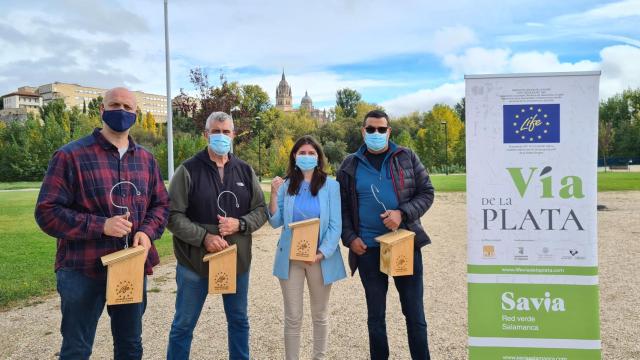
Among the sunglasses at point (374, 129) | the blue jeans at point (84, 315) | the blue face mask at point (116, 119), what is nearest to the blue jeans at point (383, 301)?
the sunglasses at point (374, 129)

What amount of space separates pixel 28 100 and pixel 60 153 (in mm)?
138532

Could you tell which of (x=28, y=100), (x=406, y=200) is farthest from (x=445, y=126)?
(x=28, y=100)

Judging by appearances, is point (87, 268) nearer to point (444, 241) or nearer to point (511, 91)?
point (511, 91)

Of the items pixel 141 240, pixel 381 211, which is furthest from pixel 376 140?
pixel 141 240

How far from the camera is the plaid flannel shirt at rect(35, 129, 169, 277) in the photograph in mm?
3143

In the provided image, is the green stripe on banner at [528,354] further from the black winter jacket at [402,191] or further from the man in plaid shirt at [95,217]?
the man in plaid shirt at [95,217]

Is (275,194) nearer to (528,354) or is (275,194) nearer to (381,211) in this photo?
(381,211)

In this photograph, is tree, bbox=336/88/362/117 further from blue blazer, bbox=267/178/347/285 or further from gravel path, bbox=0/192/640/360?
blue blazer, bbox=267/178/347/285

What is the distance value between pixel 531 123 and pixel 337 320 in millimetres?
3392

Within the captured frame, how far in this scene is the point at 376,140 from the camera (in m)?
3.99

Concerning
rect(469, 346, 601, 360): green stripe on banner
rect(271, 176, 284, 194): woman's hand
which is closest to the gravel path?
rect(469, 346, 601, 360): green stripe on banner

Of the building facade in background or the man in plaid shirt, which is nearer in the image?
the man in plaid shirt

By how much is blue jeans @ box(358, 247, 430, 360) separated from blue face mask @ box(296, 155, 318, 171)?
852mm

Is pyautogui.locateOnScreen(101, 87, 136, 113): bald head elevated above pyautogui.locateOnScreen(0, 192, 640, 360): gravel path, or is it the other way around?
pyautogui.locateOnScreen(101, 87, 136, 113): bald head
